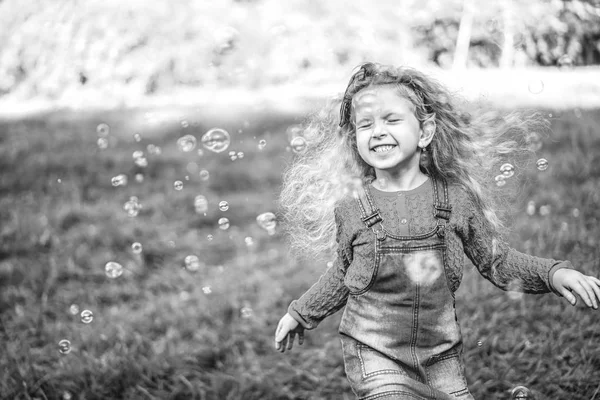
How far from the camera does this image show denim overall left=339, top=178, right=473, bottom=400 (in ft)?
5.81

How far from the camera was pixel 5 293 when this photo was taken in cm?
383

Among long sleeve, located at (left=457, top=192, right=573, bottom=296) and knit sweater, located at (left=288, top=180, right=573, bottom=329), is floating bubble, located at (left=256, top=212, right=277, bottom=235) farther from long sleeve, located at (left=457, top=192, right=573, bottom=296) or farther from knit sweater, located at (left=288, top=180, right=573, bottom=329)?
long sleeve, located at (left=457, top=192, right=573, bottom=296)

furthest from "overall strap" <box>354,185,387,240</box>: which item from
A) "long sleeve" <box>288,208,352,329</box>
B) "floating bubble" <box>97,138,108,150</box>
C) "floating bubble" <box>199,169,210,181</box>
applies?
"floating bubble" <box>97,138,108,150</box>

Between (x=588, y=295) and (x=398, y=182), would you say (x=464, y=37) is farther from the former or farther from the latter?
(x=588, y=295)

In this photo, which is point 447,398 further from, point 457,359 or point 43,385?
point 43,385

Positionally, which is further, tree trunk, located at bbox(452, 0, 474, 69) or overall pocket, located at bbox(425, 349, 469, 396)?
tree trunk, located at bbox(452, 0, 474, 69)

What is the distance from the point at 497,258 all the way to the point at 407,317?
35 centimetres

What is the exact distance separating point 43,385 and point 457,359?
1.90 m

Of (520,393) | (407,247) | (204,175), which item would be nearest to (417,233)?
(407,247)

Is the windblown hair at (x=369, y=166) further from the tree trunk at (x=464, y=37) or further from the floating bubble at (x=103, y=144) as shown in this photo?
the floating bubble at (x=103, y=144)

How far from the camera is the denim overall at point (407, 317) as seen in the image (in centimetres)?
177

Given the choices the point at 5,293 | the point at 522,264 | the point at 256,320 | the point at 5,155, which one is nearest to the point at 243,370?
the point at 256,320

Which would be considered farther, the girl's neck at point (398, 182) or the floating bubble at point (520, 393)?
the floating bubble at point (520, 393)

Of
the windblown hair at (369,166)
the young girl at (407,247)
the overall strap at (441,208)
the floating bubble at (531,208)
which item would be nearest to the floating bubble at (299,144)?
the windblown hair at (369,166)
